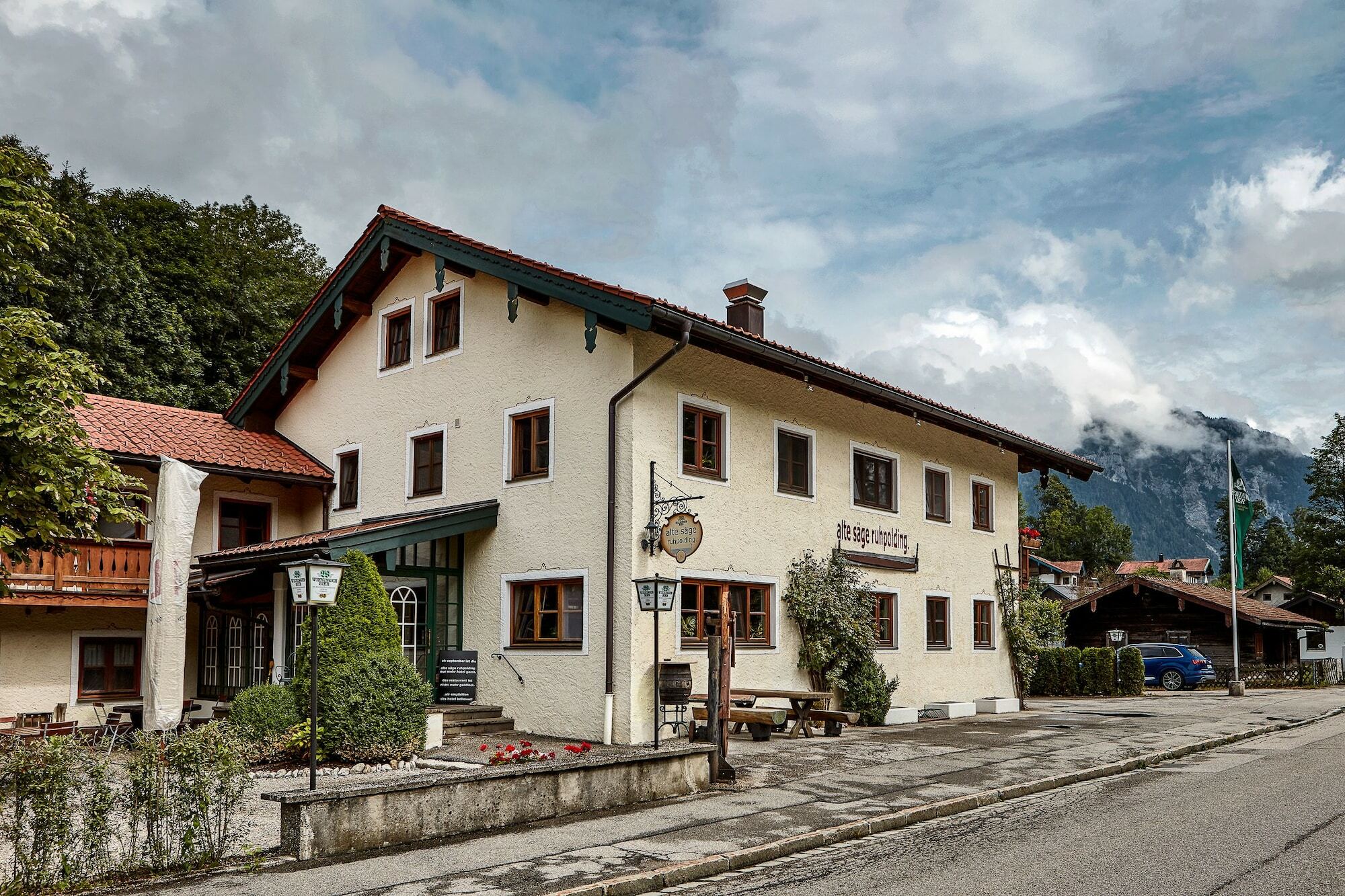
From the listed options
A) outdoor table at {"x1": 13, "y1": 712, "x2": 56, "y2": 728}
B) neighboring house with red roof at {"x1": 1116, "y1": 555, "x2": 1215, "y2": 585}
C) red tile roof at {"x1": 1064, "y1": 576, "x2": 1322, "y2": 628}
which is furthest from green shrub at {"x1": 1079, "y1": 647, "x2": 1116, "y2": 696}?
neighboring house with red roof at {"x1": 1116, "y1": 555, "x2": 1215, "y2": 585}

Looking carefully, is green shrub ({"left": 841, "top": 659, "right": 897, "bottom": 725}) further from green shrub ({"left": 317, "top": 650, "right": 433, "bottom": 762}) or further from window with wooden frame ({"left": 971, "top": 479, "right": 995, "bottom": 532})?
green shrub ({"left": 317, "top": 650, "right": 433, "bottom": 762})

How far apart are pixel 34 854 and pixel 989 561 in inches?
822

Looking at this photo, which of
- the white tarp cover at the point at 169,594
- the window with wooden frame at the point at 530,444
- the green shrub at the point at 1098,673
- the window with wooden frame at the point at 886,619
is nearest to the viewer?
the white tarp cover at the point at 169,594

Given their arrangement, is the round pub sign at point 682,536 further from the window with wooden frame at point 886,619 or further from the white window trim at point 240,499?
the white window trim at point 240,499

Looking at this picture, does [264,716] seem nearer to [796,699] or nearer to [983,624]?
[796,699]

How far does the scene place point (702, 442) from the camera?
17.6 meters

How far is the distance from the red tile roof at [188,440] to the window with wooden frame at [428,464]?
2.59m

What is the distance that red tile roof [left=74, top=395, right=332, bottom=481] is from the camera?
1970 centimetres

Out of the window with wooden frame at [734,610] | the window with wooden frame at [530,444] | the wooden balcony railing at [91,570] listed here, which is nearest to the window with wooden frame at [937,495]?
the window with wooden frame at [734,610]

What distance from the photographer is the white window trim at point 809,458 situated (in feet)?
61.8

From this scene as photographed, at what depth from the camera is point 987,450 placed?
25531 mm

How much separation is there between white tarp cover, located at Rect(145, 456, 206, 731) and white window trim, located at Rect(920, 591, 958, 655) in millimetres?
13537

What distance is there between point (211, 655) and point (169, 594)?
5580 millimetres

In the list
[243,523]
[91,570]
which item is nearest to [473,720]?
[91,570]
